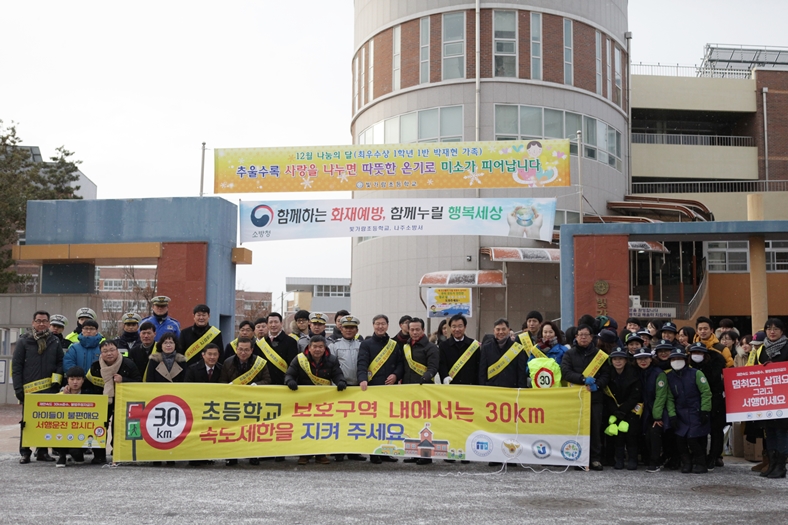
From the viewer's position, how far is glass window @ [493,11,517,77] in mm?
28406

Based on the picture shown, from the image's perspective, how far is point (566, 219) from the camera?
2788cm

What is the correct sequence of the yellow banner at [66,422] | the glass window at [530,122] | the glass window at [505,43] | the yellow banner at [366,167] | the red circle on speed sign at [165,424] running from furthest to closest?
the glass window at [505,43]
the glass window at [530,122]
the yellow banner at [366,167]
the yellow banner at [66,422]
the red circle on speed sign at [165,424]

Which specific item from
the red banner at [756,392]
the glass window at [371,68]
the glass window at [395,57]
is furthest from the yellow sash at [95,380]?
the glass window at [371,68]

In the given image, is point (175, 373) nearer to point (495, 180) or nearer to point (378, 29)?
point (495, 180)

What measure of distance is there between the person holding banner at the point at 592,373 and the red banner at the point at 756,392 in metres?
1.52

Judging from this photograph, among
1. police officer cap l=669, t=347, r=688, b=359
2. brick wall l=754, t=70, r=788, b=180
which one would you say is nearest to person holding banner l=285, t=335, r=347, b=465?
police officer cap l=669, t=347, r=688, b=359

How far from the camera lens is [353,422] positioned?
975 centimetres

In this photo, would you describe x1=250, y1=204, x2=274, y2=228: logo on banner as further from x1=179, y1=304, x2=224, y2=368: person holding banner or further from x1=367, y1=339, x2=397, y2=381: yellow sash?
x1=367, y1=339, x2=397, y2=381: yellow sash

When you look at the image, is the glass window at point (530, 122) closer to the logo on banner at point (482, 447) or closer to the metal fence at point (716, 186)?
the metal fence at point (716, 186)

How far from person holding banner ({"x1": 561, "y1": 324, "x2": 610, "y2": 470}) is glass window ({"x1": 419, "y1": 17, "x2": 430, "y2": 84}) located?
2066 centimetres

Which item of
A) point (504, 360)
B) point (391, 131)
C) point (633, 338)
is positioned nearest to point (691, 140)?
point (391, 131)

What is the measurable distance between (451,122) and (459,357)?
1907cm

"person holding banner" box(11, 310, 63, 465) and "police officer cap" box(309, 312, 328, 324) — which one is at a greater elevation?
"police officer cap" box(309, 312, 328, 324)

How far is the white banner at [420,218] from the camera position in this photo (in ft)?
56.6
